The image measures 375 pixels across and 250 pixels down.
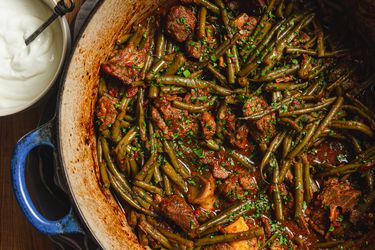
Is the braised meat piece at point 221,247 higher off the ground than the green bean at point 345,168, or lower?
lower

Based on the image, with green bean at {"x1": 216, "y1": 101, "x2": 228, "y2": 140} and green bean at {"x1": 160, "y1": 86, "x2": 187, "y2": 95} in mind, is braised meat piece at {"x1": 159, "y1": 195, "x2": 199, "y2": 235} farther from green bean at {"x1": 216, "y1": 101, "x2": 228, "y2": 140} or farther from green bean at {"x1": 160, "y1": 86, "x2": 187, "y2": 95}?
green bean at {"x1": 160, "y1": 86, "x2": 187, "y2": 95}

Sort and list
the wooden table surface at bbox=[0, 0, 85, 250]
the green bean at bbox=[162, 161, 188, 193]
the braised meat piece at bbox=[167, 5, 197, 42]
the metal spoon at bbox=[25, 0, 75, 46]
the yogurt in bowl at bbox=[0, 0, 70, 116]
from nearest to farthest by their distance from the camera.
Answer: the metal spoon at bbox=[25, 0, 75, 46], the yogurt in bowl at bbox=[0, 0, 70, 116], the braised meat piece at bbox=[167, 5, 197, 42], the green bean at bbox=[162, 161, 188, 193], the wooden table surface at bbox=[0, 0, 85, 250]

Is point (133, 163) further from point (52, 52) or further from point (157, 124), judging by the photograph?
point (52, 52)

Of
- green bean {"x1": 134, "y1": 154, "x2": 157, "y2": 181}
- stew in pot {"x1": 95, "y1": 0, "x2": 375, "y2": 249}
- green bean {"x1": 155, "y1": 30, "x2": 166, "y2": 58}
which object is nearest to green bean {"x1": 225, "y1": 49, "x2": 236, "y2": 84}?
stew in pot {"x1": 95, "y1": 0, "x2": 375, "y2": 249}

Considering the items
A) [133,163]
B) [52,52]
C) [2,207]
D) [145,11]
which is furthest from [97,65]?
[2,207]

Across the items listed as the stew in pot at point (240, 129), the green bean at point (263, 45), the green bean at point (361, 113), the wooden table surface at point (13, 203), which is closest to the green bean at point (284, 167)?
the stew in pot at point (240, 129)

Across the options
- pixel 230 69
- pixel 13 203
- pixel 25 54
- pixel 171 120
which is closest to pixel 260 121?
pixel 230 69

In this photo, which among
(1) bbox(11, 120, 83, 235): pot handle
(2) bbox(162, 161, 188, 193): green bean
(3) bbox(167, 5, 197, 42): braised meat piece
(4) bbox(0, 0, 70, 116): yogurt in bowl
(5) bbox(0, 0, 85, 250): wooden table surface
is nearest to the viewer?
(1) bbox(11, 120, 83, 235): pot handle

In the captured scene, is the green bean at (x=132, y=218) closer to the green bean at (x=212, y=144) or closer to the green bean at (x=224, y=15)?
the green bean at (x=212, y=144)
